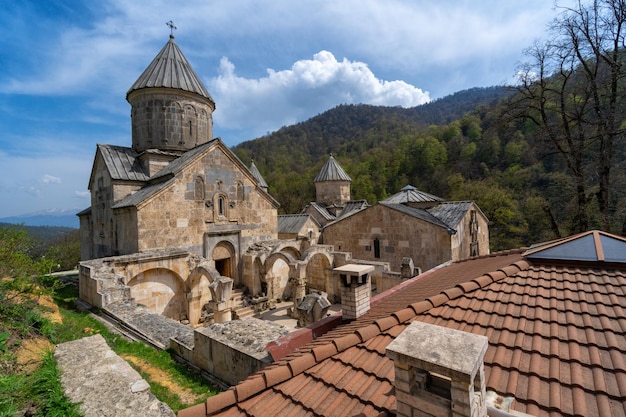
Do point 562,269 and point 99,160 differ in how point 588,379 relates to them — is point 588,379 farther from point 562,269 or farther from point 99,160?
point 99,160

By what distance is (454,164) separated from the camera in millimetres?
39094

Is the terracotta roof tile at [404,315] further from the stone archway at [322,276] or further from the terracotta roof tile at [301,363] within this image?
the stone archway at [322,276]

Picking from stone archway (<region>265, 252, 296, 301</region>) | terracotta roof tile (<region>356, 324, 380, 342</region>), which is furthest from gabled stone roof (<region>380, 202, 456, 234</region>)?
terracotta roof tile (<region>356, 324, 380, 342</region>)

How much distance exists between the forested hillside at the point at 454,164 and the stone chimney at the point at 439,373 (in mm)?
11248

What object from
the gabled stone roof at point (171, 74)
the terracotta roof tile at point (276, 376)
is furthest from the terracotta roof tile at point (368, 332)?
the gabled stone roof at point (171, 74)

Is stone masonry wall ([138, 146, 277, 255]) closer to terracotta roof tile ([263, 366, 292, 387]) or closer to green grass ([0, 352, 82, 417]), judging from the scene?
green grass ([0, 352, 82, 417])

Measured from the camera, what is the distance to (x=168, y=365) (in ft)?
18.6

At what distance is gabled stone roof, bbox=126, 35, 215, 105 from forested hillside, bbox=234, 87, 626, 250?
14.3m

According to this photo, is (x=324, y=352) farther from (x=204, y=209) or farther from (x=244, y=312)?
(x=204, y=209)

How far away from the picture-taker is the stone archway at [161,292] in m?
9.36

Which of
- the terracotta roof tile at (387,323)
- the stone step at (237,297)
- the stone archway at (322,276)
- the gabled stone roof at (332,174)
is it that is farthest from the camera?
the gabled stone roof at (332,174)

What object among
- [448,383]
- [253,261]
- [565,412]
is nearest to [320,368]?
[448,383]

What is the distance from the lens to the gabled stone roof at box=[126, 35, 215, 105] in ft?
44.0

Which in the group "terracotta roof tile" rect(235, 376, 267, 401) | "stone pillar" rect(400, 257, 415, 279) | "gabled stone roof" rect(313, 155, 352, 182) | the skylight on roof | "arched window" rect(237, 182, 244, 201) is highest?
"gabled stone roof" rect(313, 155, 352, 182)
